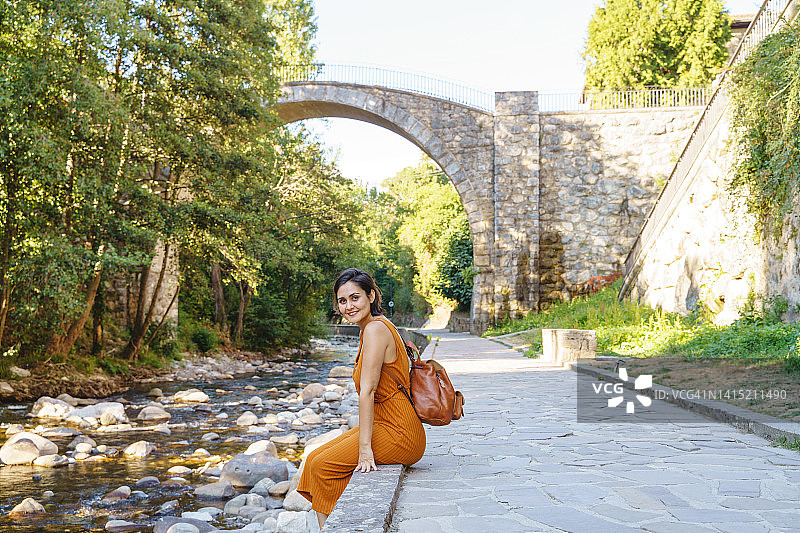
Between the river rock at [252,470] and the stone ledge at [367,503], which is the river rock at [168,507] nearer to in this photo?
the river rock at [252,470]

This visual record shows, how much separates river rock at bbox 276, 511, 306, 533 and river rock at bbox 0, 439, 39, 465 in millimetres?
3585

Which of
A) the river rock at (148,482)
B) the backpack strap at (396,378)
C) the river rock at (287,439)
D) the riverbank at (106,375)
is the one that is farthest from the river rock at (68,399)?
the backpack strap at (396,378)

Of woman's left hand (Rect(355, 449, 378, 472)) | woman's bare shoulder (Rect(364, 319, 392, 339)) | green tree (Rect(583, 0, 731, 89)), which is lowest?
woman's left hand (Rect(355, 449, 378, 472))

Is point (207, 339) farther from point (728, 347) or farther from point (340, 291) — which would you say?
point (340, 291)

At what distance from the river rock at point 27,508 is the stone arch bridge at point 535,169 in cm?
1733

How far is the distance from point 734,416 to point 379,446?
3.16 m

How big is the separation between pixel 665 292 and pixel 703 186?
240 cm

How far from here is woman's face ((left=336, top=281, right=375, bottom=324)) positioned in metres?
3.42

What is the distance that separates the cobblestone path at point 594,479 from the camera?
279 centimetres

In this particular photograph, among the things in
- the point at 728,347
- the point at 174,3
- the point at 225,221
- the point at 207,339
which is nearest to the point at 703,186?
the point at 728,347

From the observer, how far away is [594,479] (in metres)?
3.53

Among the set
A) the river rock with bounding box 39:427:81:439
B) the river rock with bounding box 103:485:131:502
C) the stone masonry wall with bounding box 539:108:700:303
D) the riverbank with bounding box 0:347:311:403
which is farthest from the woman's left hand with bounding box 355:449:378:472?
the stone masonry wall with bounding box 539:108:700:303

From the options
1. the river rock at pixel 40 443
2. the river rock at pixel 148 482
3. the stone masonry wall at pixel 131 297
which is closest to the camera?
the river rock at pixel 148 482

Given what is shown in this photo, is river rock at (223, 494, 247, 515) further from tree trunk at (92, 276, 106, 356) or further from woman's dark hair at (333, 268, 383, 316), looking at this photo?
tree trunk at (92, 276, 106, 356)
